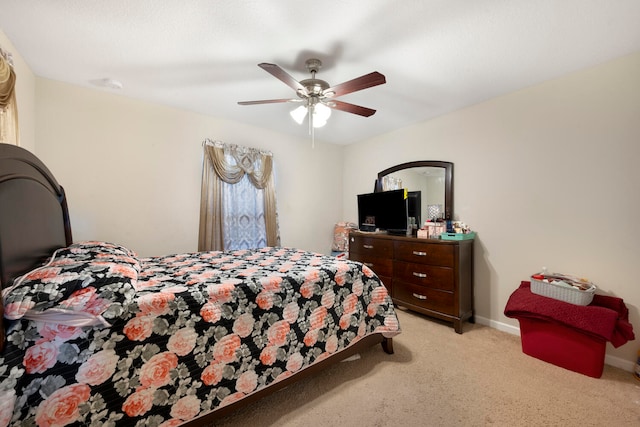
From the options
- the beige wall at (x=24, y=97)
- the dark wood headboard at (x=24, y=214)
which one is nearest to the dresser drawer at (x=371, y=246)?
the dark wood headboard at (x=24, y=214)

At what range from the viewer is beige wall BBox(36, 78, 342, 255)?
7.99 feet

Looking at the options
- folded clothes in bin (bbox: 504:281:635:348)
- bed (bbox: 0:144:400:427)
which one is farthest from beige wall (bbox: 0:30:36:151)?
folded clothes in bin (bbox: 504:281:635:348)

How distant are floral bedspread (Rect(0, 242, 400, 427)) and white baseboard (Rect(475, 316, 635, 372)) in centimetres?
171

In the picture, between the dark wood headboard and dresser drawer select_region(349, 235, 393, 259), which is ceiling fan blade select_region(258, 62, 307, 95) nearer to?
the dark wood headboard

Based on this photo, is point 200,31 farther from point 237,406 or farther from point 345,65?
point 237,406

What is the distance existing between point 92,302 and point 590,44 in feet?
11.1

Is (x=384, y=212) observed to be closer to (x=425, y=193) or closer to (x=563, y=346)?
(x=425, y=193)

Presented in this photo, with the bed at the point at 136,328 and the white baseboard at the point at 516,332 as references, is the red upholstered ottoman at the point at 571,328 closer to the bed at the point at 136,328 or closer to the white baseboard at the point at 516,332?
the white baseboard at the point at 516,332

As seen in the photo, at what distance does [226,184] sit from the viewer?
3.31 meters

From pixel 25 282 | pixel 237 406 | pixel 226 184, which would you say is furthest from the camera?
pixel 226 184

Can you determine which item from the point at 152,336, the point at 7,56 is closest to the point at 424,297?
the point at 152,336

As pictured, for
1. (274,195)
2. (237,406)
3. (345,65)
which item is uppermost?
(345,65)

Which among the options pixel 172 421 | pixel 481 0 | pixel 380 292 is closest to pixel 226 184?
pixel 380 292

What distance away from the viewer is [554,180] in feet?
7.54
